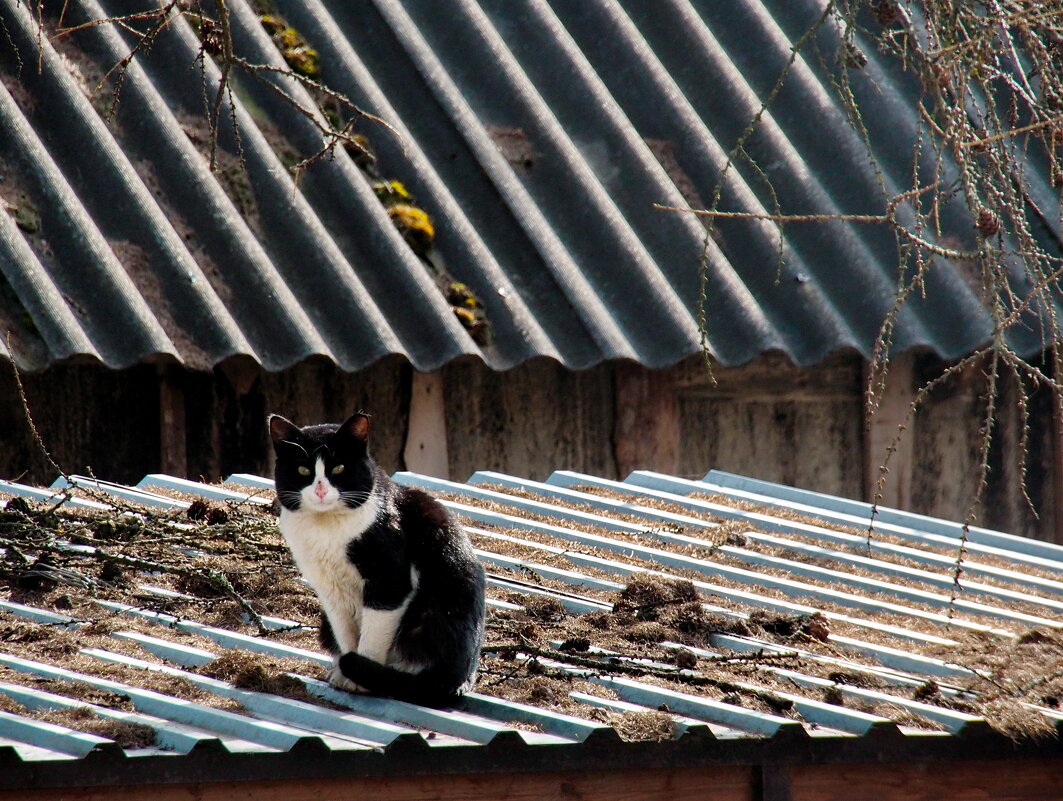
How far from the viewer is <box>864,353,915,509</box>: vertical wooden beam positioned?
6.51m

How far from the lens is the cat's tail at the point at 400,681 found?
3107mm

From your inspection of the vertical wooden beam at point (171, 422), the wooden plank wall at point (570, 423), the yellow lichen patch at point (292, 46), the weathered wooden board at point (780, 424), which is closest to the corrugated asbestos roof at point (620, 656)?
the vertical wooden beam at point (171, 422)

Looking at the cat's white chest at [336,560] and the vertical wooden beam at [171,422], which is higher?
the vertical wooden beam at [171,422]

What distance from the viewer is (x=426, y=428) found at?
6098mm

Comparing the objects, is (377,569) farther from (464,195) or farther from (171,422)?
(464,195)

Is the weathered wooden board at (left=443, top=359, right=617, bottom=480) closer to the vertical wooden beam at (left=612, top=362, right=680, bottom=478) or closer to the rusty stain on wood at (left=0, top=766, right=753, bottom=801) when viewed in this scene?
the vertical wooden beam at (left=612, top=362, right=680, bottom=478)

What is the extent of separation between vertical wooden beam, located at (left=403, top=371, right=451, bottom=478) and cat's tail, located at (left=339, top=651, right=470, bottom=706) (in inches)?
117

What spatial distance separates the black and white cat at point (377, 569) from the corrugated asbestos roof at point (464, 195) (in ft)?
6.83

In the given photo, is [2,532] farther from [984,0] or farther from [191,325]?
[984,0]

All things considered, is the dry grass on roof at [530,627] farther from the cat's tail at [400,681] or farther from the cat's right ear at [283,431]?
the cat's right ear at [283,431]

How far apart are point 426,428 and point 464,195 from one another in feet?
3.71

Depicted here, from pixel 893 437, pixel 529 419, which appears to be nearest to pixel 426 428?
pixel 529 419

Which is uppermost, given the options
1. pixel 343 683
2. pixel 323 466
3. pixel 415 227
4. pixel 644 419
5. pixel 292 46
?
pixel 292 46

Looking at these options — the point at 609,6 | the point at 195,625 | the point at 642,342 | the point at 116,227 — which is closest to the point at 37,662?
the point at 195,625
